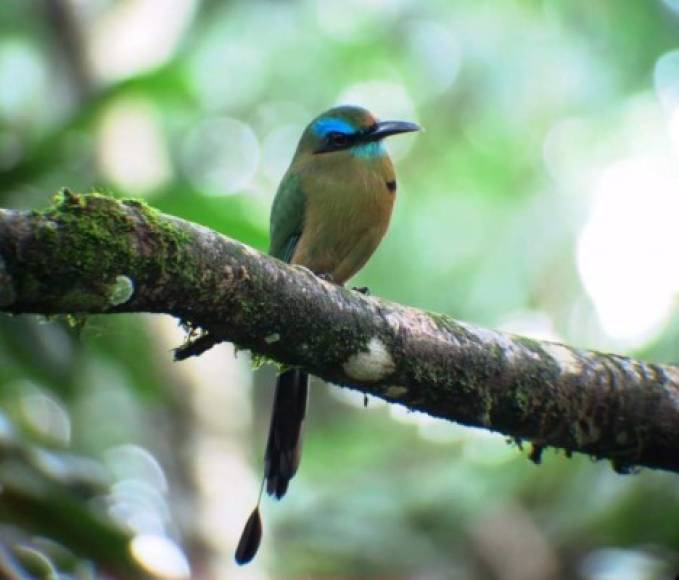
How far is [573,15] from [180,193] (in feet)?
17.5

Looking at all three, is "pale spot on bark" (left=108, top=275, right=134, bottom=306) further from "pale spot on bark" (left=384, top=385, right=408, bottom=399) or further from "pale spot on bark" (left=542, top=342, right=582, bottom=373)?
"pale spot on bark" (left=542, top=342, right=582, bottom=373)

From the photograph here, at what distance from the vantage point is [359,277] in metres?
7.98

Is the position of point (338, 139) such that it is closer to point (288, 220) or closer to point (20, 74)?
point (288, 220)

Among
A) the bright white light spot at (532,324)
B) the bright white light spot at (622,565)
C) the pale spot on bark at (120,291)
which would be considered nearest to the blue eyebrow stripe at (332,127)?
the bright white light spot at (622,565)

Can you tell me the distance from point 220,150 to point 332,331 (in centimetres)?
729

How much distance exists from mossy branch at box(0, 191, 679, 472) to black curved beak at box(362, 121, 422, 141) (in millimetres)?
1546

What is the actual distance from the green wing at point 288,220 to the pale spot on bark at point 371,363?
5.52 feet

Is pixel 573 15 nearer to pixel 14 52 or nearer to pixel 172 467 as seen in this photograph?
pixel 14 52

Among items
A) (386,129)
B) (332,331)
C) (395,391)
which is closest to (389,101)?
(386,129)

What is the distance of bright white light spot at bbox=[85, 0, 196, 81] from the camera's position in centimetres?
632

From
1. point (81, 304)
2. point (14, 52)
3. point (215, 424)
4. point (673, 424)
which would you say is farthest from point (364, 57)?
point (81, 304)

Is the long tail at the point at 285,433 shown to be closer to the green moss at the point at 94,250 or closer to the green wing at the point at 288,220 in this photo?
the green wing at the point at 288,220

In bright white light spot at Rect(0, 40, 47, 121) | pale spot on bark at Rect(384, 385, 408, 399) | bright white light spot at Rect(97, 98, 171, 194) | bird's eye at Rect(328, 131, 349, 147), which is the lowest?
pale spot on bark at Rect(384, 385, 408, 399)

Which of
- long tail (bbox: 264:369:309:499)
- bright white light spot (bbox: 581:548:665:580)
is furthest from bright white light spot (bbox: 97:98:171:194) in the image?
bright white light spot (bbox: 581:548:665:580)
